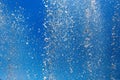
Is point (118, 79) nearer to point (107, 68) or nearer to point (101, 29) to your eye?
point (107, 68)

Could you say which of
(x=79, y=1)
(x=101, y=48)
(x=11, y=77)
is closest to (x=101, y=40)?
(x=101, y=48)

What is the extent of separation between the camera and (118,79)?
945 centimetres

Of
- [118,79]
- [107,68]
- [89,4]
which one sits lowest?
[118,79]

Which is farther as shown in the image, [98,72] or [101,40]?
[101,40]

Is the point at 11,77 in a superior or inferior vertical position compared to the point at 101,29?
inferior

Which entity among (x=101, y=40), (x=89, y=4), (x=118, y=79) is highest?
(x=89, y=4)

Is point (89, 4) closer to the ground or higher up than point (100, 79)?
higher up

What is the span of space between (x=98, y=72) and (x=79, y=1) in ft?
8.23

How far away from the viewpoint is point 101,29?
1020 centimetres

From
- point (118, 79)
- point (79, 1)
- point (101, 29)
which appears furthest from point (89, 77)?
point (79, 1)

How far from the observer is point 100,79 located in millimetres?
9477

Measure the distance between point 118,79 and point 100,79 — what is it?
604 millimetres

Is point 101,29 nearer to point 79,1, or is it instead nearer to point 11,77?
point 79,1

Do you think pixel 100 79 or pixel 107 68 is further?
pixel 107 68
